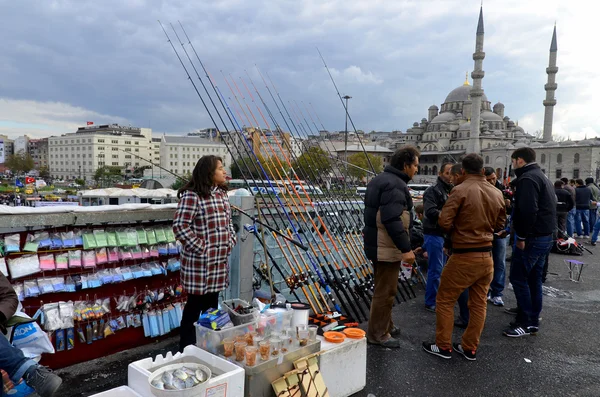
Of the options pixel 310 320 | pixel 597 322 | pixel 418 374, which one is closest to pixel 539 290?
pixel 597 322

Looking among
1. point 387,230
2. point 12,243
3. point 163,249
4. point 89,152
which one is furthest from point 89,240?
point 89,152

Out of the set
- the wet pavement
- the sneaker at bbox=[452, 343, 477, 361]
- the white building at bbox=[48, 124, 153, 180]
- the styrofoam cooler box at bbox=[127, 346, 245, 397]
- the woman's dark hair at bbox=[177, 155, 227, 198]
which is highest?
the white building at bbox=[48, 124, 153, 180]

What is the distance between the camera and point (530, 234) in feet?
13.3

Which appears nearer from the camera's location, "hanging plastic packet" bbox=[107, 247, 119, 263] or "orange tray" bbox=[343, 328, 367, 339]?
"orange tray" bbox=[343, 328, 367, 339]

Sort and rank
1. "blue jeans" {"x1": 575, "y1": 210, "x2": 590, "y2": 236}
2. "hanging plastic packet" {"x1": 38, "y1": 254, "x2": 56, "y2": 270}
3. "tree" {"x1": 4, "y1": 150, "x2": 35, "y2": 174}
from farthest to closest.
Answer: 1. "tree" {"x1": 4, "y1": 150, "x2": 35, "y2": 174}
2. "blue jeans" {"x1": 575, "y1": 210, "x2": 590, "y2": 236}
3. "hanging plastic packet" {"x1": 38, "y1": 254, "x2": 56, "y2": 270}

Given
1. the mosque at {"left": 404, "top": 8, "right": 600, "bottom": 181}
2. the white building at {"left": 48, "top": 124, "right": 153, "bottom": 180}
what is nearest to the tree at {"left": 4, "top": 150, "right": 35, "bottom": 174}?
the white building at {"left": 48, "top": 124, "right": 153, "bottom": 180}

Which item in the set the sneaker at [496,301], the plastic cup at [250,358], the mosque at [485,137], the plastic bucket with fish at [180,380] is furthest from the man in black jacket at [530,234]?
the mosque at [485,137]

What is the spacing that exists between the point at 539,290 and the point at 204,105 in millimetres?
4358

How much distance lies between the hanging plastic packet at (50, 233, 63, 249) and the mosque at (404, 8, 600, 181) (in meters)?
57.8

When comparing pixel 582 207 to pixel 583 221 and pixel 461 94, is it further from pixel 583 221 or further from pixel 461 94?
pixel 461 94

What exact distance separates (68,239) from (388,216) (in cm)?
263

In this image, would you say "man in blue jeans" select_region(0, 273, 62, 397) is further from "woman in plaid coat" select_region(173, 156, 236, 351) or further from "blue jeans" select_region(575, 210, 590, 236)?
"blue jeans" select_region(575, 210, 590, 236)

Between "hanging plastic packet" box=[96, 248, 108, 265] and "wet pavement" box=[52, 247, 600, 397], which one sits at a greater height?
"hanging plastic packet" box=[96, 248, 108, 265]

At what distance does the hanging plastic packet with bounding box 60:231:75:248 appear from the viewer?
10.5 feet
